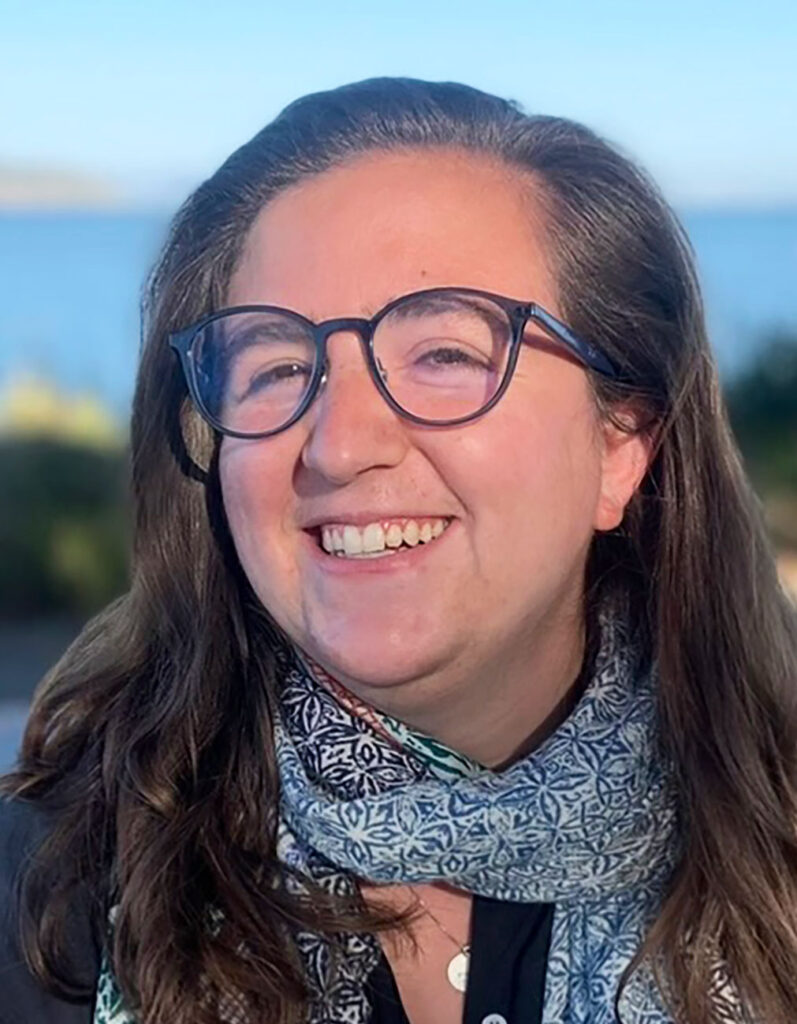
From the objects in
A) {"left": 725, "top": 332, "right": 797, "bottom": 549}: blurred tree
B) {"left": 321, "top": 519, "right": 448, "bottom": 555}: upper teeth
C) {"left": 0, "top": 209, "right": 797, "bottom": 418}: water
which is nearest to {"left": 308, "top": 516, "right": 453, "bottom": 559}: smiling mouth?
{"left": 321, "top": 519, "right": 448, "bottom": 555}: upper teeth

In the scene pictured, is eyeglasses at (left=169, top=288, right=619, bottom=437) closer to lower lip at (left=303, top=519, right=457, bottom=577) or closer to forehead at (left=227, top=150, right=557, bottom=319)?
forehead at (left=227, top=150, right=557, bottom=319)

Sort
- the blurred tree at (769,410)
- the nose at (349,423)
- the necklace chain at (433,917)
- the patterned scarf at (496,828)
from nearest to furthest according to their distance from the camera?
the nose at (349,423), the patterned scarf at (496,828), the necklace chain at (433,917), the blurred tree at (769,410)

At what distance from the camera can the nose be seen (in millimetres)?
1735

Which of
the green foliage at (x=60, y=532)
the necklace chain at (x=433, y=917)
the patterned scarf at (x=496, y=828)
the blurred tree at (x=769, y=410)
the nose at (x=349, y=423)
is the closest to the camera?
the nose at (x=349, y=423)

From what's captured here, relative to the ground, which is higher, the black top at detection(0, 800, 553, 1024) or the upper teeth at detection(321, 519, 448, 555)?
the upper teeth at detection(321, 519, 448, 555)

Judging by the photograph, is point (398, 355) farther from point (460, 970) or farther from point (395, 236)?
point (460, 970)

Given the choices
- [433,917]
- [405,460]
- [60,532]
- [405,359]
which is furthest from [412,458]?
[60,532]

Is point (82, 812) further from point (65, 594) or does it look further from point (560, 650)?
point (65, 594)

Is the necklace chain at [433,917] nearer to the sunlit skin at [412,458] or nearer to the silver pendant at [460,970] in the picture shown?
the silver pendant at [460,970]

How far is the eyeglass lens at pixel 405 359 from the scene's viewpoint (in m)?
1.77

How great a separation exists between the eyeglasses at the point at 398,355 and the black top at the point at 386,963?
1.91 feet

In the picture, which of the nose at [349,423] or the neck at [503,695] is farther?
the neck at [503,695]

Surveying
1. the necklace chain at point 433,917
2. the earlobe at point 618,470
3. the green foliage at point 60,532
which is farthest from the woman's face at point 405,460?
the green foliage at point 60,532

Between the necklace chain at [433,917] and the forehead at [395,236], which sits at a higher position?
the forehead at [395,236]
